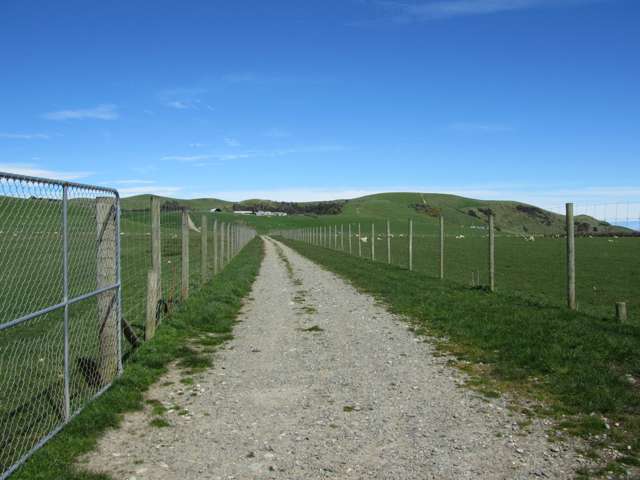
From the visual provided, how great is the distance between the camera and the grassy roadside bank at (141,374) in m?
4.28

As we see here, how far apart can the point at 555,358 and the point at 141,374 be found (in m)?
5.25

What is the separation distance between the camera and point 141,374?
679 cm

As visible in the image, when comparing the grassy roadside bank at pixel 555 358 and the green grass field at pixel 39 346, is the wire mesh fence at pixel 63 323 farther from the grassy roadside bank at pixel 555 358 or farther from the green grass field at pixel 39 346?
the grassy roadside bank at pixel 555 358

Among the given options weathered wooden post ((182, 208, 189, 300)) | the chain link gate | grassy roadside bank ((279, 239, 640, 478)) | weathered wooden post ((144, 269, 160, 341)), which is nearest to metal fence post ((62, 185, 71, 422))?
the chain link gate

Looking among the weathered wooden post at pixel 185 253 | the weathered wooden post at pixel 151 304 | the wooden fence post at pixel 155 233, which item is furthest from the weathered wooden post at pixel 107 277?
the weathered wooden post at pixel 185 253

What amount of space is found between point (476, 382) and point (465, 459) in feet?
7.43

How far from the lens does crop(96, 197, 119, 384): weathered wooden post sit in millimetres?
6680

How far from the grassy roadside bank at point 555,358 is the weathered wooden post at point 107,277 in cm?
426

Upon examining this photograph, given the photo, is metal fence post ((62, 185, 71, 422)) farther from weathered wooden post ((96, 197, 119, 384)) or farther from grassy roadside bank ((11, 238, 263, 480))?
weathered wooden post ((96, 197, 119, 384))

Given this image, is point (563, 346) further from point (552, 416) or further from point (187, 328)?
point (187, 328)

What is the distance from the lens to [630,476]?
405cm

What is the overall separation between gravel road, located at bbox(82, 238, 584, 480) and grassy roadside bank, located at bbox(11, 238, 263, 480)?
0.58ft

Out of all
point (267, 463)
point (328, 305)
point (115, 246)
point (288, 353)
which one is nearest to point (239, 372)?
point (288, 353)

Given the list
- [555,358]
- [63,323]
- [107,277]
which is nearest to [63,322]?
[63,323]
